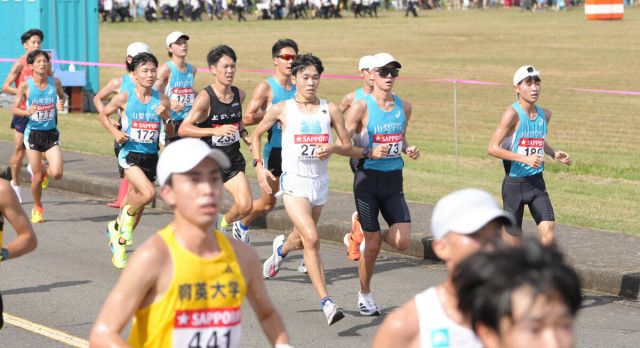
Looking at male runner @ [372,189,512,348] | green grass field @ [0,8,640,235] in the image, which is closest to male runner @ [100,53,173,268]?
green grass field @ [0,8,640,235]

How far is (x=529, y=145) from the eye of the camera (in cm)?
1130

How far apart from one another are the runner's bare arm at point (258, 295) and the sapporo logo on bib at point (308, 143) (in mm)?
5432

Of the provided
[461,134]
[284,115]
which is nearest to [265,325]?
[284,115]

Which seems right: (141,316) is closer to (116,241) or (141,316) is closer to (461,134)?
(116,241)

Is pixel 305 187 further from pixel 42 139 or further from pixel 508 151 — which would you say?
pixel 42 139

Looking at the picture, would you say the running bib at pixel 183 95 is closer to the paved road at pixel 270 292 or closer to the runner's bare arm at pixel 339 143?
the paved road at pixel 270 292

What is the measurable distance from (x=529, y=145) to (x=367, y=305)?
1947 mm

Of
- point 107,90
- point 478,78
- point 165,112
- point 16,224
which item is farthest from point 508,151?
point 478,78

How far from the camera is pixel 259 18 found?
7462 centimetres

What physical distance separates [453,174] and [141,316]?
541 inches

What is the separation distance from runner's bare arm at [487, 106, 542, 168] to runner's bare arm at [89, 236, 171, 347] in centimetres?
625

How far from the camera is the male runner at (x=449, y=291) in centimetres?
459

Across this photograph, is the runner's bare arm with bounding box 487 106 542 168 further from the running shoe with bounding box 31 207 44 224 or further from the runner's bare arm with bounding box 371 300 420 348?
the runner's bare arm with bounding box 371 300 420 348

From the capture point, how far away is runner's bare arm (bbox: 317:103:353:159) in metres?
10.6
